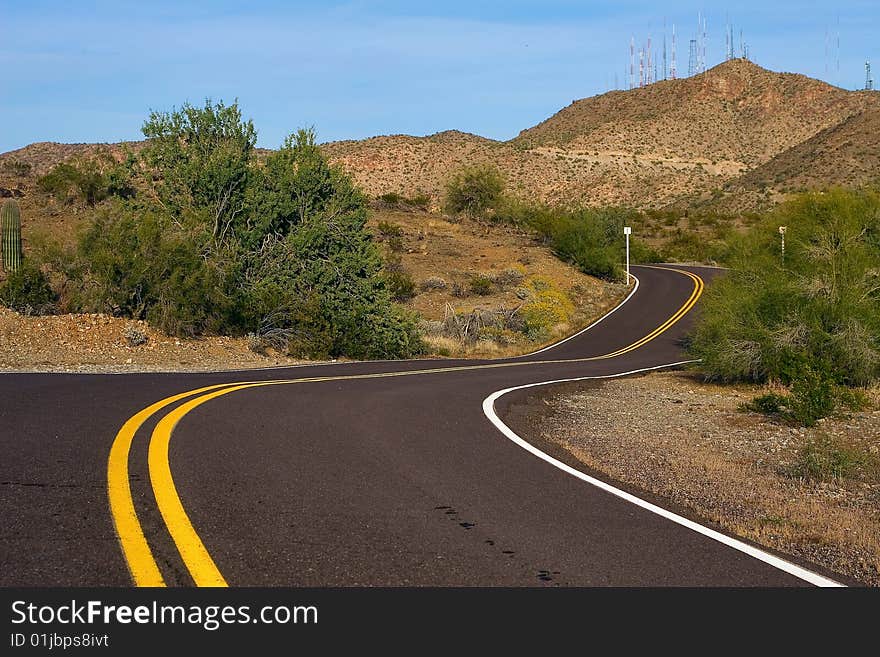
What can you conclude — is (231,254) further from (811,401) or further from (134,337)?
(811,401)

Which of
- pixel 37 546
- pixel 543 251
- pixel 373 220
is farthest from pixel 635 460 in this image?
pixel 373 220

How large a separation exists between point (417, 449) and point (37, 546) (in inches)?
180

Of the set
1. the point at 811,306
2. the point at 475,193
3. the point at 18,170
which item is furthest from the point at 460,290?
the point at 18,170

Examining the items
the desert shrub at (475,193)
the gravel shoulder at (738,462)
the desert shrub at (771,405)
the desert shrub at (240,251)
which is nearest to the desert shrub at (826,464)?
the gravel shoulder at (738,462)

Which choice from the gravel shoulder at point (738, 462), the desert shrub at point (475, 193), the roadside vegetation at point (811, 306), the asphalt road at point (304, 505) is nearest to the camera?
the asphalt road at point (304, 505)

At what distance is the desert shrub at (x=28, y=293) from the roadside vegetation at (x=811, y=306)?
57.7 ft

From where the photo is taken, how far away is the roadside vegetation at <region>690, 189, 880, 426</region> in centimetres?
2012

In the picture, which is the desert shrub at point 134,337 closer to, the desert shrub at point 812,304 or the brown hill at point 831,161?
the desert shrub at point 812,304

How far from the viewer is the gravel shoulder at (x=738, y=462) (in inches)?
262

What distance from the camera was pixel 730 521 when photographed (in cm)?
688

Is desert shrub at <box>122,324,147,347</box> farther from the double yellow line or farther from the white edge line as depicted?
the white edge line

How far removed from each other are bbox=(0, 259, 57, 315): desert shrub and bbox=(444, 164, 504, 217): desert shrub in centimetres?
5129

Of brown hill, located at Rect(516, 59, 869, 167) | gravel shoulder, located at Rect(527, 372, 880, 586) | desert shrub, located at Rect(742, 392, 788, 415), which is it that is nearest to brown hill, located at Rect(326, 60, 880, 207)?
brown hill, located at Rect(516, 59, 869, 167)

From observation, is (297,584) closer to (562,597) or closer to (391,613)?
(391,613)
